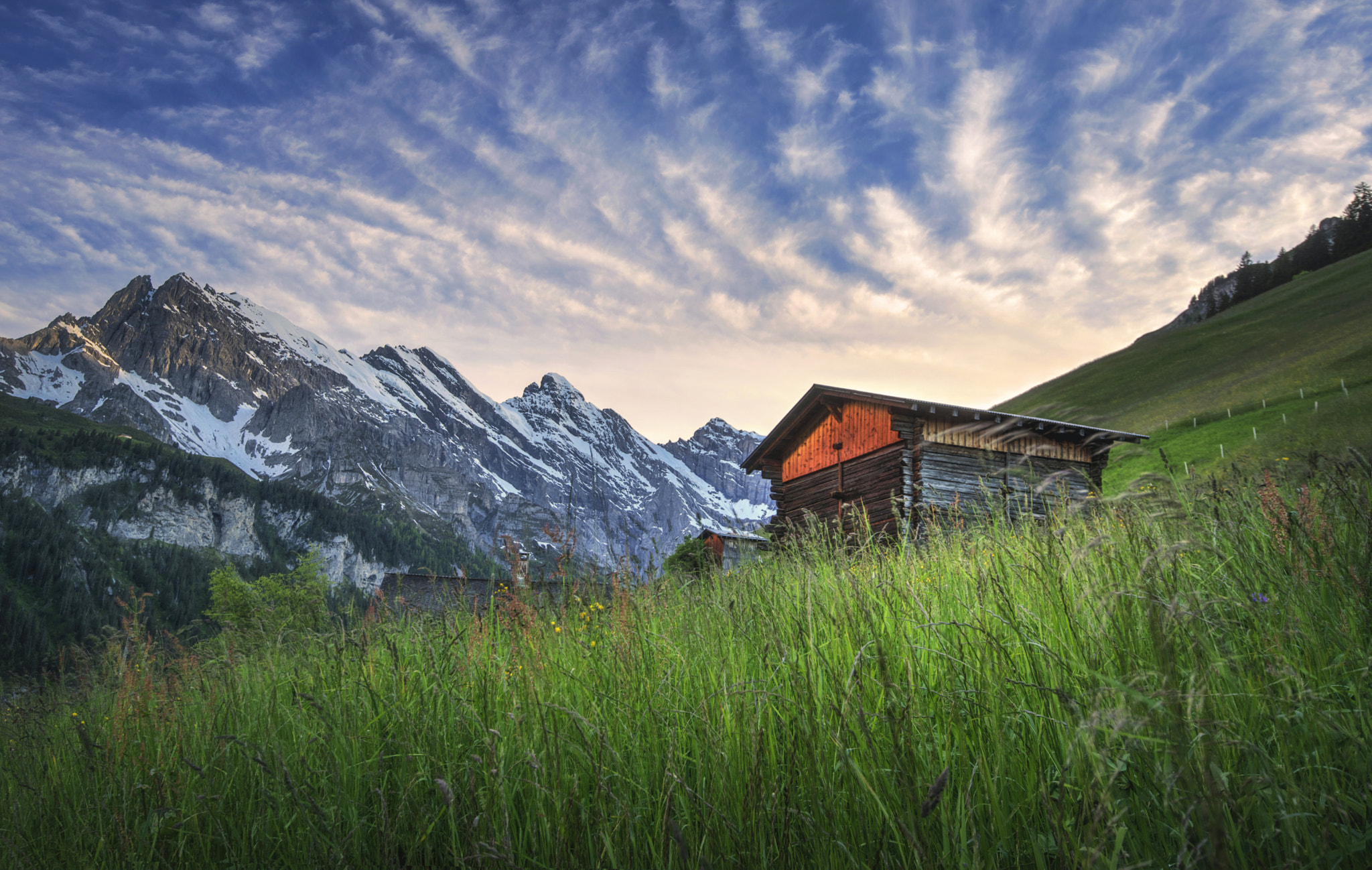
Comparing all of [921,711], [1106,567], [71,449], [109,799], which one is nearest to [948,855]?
[921,711]

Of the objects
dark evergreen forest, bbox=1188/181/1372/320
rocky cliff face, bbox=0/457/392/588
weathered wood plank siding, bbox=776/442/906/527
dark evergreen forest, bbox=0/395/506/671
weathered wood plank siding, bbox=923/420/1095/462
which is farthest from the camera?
rocky cliff face, bbox=0/457/392/588

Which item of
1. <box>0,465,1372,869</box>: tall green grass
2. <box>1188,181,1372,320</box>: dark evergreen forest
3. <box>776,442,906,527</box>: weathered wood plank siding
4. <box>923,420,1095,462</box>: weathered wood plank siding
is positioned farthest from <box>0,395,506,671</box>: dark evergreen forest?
<box>1188,181,1372,320</box>: dark evergreen forest

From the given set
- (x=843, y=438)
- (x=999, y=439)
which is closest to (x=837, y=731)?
(x=999, y=439)

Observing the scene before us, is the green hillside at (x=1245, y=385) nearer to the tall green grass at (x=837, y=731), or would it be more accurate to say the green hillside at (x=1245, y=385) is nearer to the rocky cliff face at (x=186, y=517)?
the tall green grass at (x=837, y=731)

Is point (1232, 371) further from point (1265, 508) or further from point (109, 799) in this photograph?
point (109, 799)

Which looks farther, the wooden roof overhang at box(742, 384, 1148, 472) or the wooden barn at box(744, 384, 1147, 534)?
the wooden barn at box(744, 384, 1147, 534)

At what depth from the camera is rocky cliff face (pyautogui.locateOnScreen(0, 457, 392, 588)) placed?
154m

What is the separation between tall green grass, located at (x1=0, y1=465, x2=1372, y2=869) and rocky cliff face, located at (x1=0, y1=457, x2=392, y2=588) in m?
167

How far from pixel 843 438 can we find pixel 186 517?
198962mm

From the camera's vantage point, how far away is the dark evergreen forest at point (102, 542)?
358ft

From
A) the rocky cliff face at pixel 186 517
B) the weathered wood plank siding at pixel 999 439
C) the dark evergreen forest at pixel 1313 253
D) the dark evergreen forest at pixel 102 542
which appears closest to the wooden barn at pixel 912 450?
the weathered wood plank siding at pixel 999 439

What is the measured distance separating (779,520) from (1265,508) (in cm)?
2282

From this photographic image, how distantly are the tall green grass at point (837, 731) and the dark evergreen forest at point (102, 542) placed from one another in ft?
256

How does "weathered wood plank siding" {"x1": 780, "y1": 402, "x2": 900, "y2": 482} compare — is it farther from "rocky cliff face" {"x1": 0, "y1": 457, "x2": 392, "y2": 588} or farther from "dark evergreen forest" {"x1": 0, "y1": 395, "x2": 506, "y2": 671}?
"rocky cliff face" {"x1": 0, "y1": 457, "x2": 392, "y2": 588}
